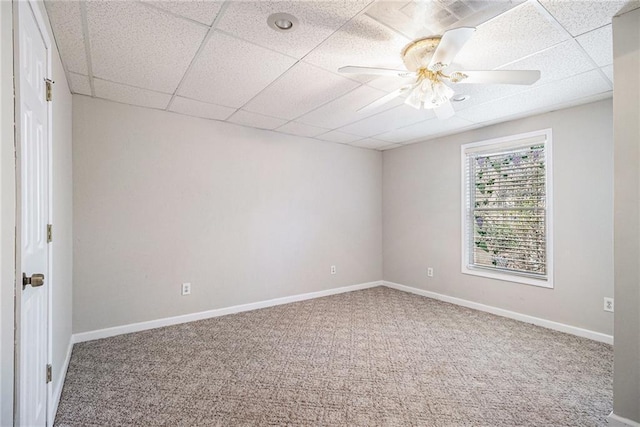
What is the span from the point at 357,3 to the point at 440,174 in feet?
10.9

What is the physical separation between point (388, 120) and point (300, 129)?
3.78ft

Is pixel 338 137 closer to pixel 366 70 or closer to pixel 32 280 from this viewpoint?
pixel 366 70

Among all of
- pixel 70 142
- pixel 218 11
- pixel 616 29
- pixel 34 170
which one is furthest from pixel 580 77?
pixel 70 142

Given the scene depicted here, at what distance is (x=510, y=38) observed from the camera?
2.02m

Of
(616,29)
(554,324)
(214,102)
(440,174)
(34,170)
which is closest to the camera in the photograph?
(34,170)

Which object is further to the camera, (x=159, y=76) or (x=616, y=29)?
(x=159, y=76)

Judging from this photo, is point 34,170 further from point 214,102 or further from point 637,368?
point 637,368

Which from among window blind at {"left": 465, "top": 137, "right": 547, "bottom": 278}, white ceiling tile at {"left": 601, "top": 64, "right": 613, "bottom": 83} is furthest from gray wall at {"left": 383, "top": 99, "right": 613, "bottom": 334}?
white ceiling tile at {"left": 601, "top": 64, "right": 613, "bottom": 83}

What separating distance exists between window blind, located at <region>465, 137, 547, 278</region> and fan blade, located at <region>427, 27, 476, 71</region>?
244 cm

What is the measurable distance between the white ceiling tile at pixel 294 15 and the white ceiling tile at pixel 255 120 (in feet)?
4.98

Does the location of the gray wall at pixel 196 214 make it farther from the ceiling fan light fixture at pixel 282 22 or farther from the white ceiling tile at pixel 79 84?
the ceiling fan light fixture at pixel 282 22

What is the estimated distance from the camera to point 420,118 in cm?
369

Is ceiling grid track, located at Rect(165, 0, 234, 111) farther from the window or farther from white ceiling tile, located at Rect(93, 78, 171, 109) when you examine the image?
the window

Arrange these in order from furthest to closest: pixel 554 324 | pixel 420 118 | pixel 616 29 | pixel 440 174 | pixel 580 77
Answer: pixel 440 174, pixel 420 118, pixel 554 324, pixel 580 77, pixel 616 29
